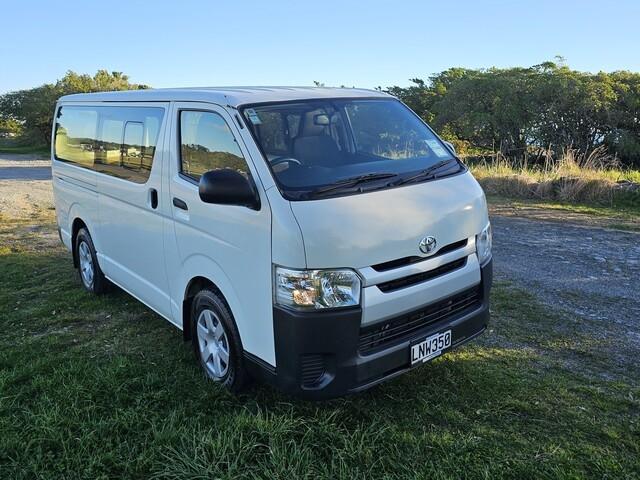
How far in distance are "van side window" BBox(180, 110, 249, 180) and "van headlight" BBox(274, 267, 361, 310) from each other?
782mm

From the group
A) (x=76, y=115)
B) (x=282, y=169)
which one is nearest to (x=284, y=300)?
(x=282, y=169)

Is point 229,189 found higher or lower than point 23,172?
higher

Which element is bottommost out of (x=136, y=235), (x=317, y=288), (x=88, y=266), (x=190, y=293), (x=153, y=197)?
(x=88, y=266)

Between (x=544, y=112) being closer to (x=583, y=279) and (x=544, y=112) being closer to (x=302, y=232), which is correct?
(x=583, y=279)

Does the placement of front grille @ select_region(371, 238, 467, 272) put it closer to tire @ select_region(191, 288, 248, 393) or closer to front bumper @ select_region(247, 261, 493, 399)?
front bumper @ select_region(247, 261, 493, 399)

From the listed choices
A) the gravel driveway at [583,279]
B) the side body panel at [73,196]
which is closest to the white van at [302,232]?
the side body panel at [73,196]

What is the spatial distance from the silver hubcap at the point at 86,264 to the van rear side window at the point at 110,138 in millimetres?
933

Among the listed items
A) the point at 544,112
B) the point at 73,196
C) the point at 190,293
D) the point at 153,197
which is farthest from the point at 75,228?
the point at 544,112

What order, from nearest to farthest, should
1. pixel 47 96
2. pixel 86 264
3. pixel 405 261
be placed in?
pixel 405 261 < pixel 86 264 < pixel 47 96

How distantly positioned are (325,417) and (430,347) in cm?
77

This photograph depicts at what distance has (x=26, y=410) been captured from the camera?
11.2 ft

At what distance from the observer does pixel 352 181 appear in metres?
3.22

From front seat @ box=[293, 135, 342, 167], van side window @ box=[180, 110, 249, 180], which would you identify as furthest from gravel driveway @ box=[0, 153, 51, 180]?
front seat @ box=[293, 135, 342, 167]

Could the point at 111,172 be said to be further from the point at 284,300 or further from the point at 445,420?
the point at 445,420
